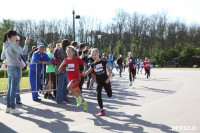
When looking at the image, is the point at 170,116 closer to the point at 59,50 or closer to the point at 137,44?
the point at 59,50

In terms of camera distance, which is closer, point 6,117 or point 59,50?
point 6,117

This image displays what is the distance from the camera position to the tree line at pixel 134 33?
54.3 meters

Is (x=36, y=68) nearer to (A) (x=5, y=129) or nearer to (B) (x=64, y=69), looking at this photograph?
(B) (x=64, y=69)

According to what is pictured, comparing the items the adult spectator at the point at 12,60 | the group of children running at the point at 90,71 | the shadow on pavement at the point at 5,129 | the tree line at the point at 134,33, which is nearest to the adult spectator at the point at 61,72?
the group of children running at the point at 90,71

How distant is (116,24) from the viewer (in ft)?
208

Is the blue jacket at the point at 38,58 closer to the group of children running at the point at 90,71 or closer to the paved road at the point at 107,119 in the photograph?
the paved road at the point at 107,119

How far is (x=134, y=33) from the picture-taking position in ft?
209

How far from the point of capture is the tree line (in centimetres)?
5433

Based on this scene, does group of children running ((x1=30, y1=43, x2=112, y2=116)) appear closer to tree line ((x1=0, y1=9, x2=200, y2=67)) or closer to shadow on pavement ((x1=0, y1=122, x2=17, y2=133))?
shadow on pavement ((x1=0, y1=122, x2=17, y2=133))

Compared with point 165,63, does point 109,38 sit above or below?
above

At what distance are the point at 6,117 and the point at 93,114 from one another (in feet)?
7.42

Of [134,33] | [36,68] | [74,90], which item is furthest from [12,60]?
[134,33]

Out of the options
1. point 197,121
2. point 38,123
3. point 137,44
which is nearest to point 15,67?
point 38,123

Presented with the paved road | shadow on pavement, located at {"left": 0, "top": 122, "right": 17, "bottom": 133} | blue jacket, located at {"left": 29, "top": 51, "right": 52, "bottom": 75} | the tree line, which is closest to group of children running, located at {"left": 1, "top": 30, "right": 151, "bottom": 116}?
blue jacket, located at {"left": 29, "top": 51, "right": 52, "bottom": 75}
